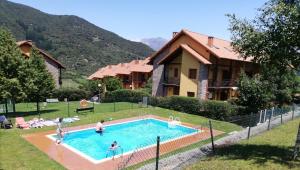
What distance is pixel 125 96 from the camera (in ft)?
131

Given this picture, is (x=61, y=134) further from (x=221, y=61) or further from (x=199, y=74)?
(x=221, y=61)

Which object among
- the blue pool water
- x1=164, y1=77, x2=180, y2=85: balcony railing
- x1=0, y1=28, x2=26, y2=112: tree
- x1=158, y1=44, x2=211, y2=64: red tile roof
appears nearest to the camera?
the blue pool water

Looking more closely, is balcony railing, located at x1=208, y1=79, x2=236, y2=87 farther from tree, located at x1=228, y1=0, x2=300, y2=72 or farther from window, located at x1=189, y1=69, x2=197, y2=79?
tree, located at x1=228, y1=0, x2=300, y2=72

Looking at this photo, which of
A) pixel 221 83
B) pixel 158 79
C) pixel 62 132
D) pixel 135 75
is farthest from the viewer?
pixel 135 75

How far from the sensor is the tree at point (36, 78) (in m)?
27.2

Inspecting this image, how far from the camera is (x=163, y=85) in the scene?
40.3 m

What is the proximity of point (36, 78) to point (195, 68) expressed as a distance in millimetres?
18091

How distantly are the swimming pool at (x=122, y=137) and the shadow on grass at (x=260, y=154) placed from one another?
6358 millimetres

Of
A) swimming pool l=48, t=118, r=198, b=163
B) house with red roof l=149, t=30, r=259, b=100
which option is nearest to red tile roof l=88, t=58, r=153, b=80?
house with red roof l=149, t=30, r=259, b=100

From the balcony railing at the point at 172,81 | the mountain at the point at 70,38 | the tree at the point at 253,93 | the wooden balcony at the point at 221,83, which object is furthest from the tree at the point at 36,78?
the mountain at the point at 70,38

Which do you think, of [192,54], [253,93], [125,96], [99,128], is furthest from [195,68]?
[99,128]

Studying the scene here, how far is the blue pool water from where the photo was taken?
19.1 metres

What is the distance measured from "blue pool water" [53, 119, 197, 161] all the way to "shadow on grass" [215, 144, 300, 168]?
6.82 meters

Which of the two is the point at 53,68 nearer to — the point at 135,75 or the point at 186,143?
the point at 135,75
